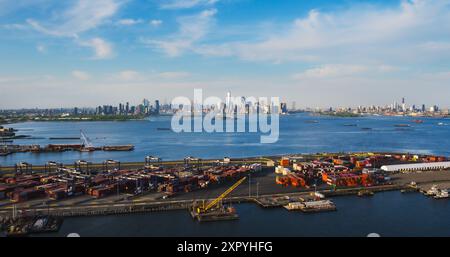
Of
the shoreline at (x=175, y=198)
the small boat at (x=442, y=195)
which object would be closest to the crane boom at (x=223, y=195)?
the shoreline at (x=175, y=198)

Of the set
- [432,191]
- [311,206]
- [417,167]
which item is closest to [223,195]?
[311,206]

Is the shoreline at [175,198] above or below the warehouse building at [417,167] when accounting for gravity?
below

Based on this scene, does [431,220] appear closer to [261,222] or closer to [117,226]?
[261,222]

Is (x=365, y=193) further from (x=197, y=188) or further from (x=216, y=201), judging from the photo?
(x=197, y=188)

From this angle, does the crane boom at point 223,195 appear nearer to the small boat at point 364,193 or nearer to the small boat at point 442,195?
the small boat at point 364,193

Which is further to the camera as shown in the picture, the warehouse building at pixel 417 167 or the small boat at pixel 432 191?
the warehouse building at pixel 417 167

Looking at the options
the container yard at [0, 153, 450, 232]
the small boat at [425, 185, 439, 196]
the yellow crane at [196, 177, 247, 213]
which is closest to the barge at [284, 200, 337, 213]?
the container yard at [0, 153, 450, 232]

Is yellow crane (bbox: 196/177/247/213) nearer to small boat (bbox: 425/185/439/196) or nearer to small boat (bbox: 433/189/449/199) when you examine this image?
small boat (bbox: 425/185/439/196)

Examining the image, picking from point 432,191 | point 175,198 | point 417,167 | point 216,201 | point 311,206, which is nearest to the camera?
point 311,206
